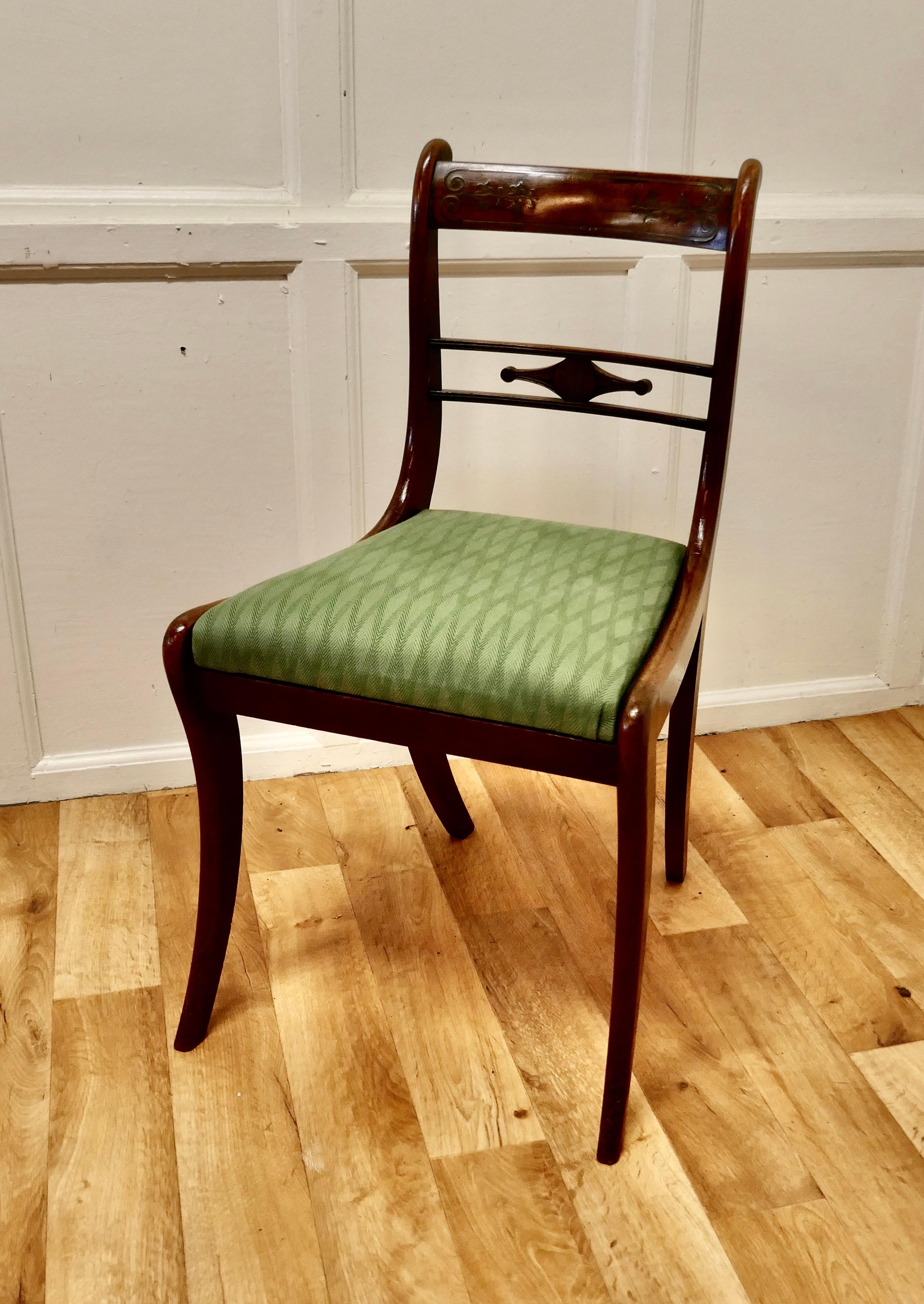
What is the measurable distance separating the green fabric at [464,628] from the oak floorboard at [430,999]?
1.51ft

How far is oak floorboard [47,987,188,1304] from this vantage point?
1112mm

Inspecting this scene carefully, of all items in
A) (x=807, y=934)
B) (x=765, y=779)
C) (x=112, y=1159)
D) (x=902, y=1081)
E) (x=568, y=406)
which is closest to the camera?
(x=112, y=1159)

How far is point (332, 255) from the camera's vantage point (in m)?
1.71

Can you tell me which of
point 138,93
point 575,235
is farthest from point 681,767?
point 138,93

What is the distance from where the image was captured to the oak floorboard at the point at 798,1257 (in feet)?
3.59

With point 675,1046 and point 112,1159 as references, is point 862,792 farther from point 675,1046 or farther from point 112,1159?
point 112,1159

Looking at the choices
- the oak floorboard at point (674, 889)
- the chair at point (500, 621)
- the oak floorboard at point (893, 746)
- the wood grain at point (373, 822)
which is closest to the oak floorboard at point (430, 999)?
the wood grain at point (373, 822)

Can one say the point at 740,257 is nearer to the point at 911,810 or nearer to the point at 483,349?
the point at 483,349

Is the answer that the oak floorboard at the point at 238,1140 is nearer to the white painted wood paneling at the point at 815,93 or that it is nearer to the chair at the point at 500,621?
the chair at the point at 500,621

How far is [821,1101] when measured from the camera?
1313 millimetres

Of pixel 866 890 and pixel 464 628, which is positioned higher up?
pixel 464 628

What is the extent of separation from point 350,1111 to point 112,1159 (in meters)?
0.25

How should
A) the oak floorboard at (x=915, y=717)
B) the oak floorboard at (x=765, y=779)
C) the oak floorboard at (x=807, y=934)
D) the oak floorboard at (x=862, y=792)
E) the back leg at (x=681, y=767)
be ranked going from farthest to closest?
the oak floorboard at (x=915, y=717)
the oak floorboard at (x=765, y=779)
the oak floorboard at (x=862, y=792)
the back leg at (x=681, y=767)
the oak floorboard at (x=807, y=934)

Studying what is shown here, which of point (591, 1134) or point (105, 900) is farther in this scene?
point (105, 900)
